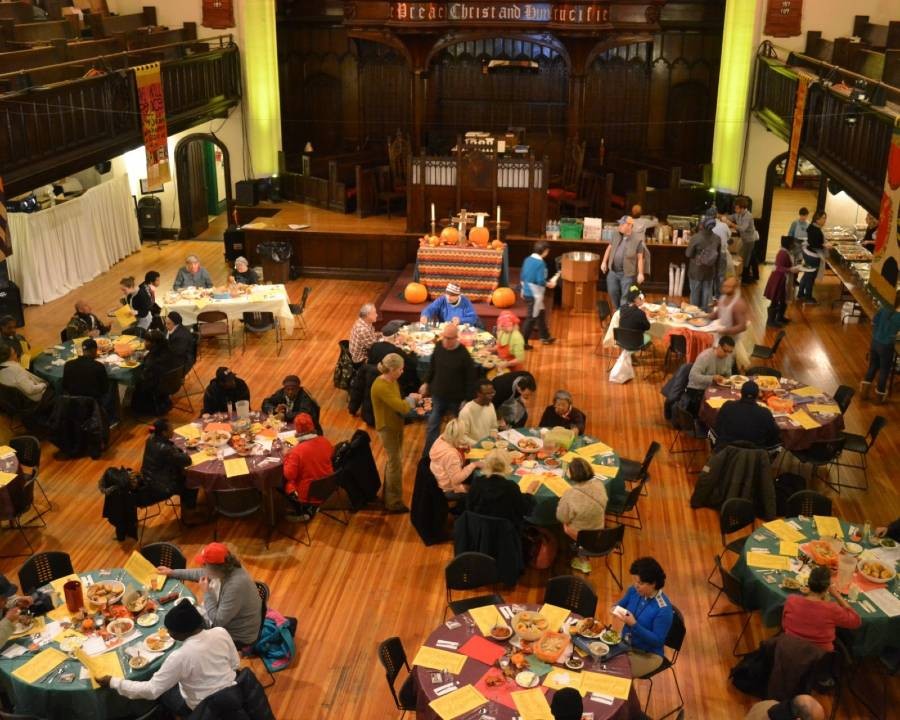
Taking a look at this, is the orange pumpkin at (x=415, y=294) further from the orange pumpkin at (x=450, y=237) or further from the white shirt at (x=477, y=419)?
the white shirt at (x=477, y=419)

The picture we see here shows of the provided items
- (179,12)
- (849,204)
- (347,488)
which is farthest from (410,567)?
(849,204)

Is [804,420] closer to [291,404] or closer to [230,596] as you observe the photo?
[291,404]

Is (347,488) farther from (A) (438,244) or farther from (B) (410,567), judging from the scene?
(A) (438,244)

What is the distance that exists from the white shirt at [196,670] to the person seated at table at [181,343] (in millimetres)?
6423

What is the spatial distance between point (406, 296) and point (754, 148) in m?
8.35

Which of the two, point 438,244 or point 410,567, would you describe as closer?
point 410,567

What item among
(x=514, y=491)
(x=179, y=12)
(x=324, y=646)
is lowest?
(x=324, y=646)

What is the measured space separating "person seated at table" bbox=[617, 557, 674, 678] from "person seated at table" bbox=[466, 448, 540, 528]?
5.26 feet

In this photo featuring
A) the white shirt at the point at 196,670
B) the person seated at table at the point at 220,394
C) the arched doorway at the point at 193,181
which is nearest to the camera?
the white shirt at the point at 196,670

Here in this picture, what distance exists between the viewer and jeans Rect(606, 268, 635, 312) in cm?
1458

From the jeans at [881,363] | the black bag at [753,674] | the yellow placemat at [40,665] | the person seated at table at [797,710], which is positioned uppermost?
the person seated at table at [797,710]

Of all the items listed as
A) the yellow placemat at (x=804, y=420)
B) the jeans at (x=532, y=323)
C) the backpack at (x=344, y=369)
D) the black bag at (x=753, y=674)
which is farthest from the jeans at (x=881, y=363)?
the backpack at (x=344, y=369)

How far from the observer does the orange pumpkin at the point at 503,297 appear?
1514cm

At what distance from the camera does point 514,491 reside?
823 centimetres
